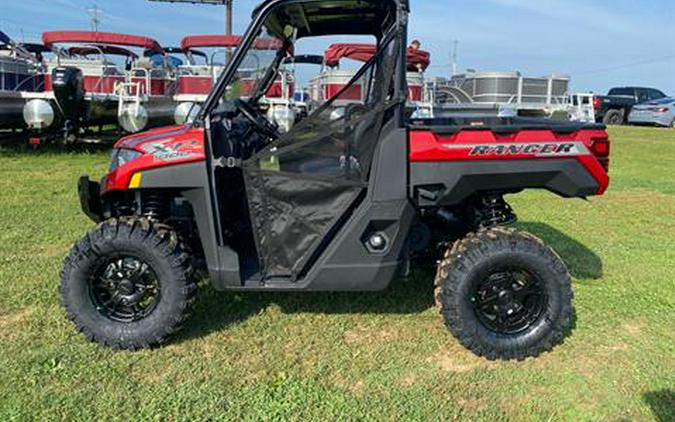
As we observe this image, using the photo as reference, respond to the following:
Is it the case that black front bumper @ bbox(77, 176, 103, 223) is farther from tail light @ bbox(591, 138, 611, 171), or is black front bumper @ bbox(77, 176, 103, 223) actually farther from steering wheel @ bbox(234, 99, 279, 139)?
tail light @ bbox(591, 138, 611, 171)

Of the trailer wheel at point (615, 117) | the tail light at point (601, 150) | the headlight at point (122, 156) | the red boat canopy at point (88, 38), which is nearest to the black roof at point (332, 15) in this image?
the headlight at point (122, 156)

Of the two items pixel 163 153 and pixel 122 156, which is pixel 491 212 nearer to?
pixel 163 153

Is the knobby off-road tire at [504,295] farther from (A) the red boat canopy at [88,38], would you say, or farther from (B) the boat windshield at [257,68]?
(A) the red boat canopy at [88,38]

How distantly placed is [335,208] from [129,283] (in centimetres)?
124

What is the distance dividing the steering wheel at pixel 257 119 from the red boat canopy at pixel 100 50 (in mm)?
9224

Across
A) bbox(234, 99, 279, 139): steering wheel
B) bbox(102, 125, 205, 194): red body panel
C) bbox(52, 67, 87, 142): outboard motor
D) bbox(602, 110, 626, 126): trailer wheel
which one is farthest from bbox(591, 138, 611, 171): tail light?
bbox(602, 110, 626, 126): trailer wheel

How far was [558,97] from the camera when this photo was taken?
1507 cm

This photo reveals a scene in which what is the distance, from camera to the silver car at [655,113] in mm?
22703

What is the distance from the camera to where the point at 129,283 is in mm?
3359

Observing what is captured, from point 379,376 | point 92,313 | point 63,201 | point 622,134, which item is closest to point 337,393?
point 379,376

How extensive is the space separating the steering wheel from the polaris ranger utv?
0.24 meters

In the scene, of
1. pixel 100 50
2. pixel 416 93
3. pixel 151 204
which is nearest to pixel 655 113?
pixel 416 93

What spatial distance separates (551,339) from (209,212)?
207 centimetres

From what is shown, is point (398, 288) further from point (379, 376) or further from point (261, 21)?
point (261, 21)
